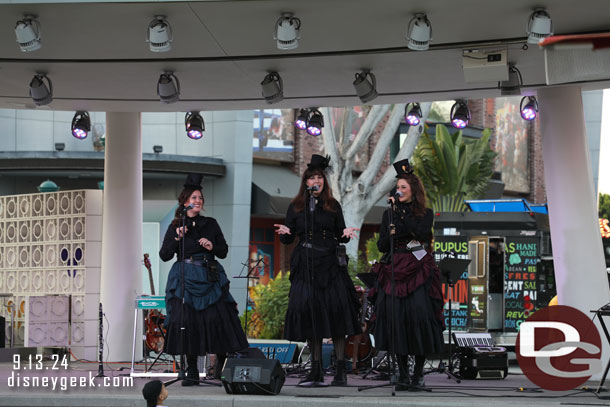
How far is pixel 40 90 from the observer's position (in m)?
10.5

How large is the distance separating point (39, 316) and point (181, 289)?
4.71 m

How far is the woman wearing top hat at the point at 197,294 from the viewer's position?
369 inches

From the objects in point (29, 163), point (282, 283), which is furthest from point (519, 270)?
point (29, 163)

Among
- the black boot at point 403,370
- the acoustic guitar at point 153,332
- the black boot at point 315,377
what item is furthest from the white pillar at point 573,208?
the acoustic guitar at point 153,332

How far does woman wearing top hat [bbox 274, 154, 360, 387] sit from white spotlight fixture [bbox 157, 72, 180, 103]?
2.21 meters

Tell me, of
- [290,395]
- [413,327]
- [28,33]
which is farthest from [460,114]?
[28,33]

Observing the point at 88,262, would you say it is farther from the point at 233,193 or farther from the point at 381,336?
the point at 233,193

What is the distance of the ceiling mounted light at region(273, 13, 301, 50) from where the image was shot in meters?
8.38

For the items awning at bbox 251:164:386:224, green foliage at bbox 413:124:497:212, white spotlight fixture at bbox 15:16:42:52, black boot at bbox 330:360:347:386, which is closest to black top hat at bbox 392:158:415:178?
black boot at bbox 330:360:347:386

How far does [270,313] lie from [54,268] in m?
4.31

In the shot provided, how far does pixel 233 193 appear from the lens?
23.7 m

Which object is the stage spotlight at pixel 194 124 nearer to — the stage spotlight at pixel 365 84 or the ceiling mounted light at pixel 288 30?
the stage spotlight at pixel 365 84

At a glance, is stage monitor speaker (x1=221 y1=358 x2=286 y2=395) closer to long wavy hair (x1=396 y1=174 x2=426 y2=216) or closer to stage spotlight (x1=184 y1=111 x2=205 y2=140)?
long wavy hair (x1=396 y1=174 x2=426 y2=216)

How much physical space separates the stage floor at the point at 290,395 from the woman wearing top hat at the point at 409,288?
1.46 feet
